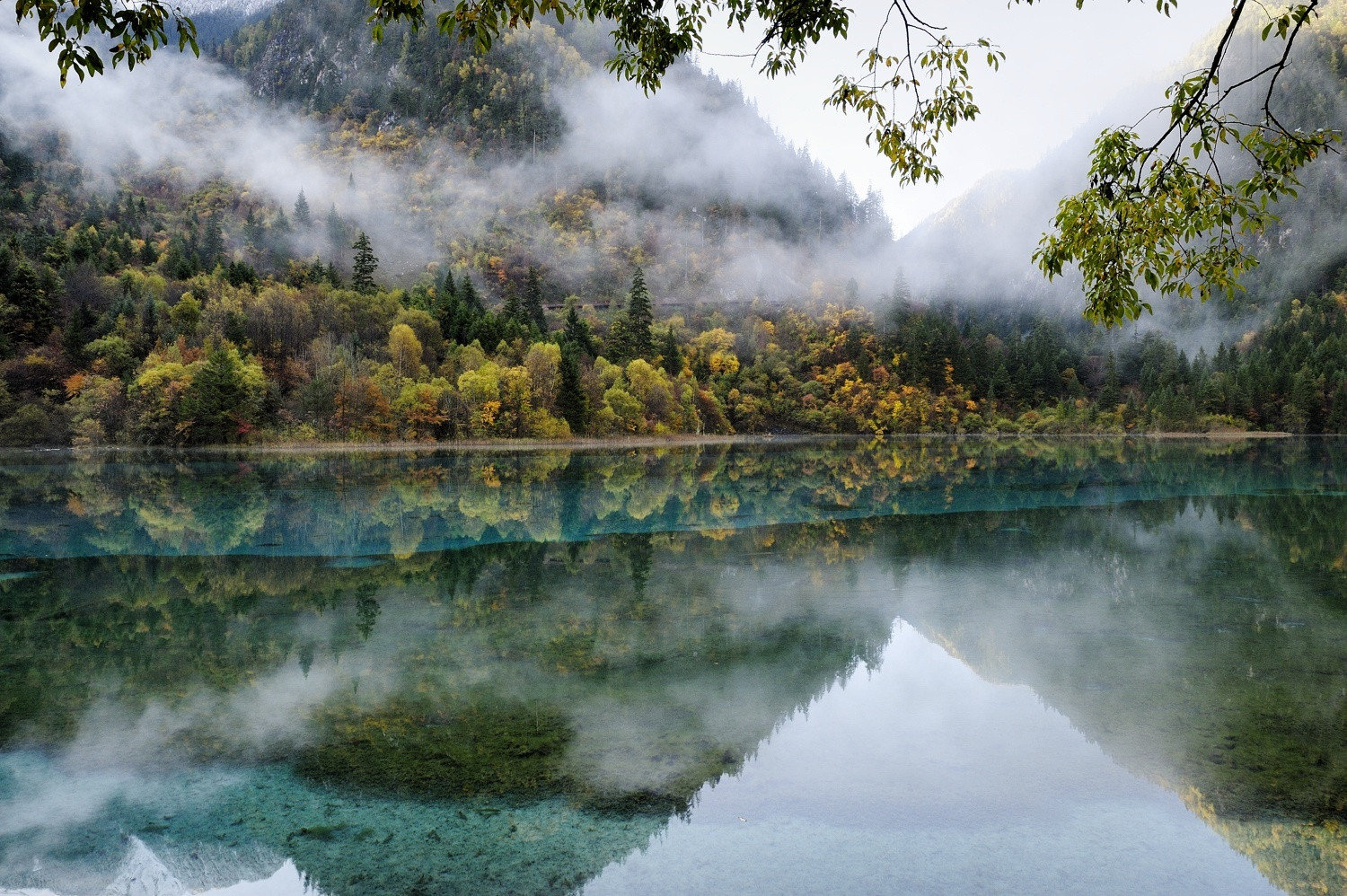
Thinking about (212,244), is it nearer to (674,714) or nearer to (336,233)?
(336,233)

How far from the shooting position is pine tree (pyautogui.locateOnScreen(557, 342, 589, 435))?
73688mm

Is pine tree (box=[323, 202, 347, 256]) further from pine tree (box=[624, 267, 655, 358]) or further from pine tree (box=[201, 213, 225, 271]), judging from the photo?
pine tree (box=[624, 267, 655, 358])

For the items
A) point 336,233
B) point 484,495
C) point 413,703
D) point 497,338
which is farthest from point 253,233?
point 413,703

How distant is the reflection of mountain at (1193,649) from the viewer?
5859mm

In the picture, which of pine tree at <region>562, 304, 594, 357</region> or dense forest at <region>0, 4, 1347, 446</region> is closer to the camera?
dense forest at <region>0, 4, 1347, 446</region>

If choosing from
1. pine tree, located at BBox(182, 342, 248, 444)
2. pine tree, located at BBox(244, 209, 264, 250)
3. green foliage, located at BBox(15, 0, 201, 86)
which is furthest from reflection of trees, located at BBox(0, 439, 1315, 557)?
pine tree, located at BBox(244, 209, 264, 250)

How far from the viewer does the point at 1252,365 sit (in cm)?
10844

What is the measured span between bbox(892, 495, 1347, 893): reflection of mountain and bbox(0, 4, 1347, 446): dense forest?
58.2 meters

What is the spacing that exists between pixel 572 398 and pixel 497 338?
1339cm

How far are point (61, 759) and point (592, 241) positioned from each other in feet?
580

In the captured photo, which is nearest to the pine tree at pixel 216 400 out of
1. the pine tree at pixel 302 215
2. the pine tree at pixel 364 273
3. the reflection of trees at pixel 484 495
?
the reflection of trees at pixel 484 495

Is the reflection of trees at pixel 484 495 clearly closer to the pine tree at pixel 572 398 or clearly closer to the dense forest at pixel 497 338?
the dense forest at pixel 497 338

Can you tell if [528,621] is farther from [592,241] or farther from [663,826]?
[592,241]

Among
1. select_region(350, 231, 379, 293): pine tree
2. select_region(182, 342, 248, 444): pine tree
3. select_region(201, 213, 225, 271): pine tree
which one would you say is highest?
select_region(201, 213, 225, 271): pine tree
